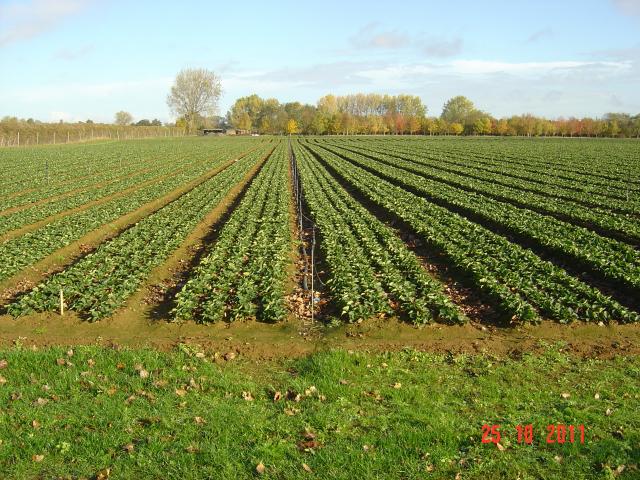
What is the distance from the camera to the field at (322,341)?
596 centimetres

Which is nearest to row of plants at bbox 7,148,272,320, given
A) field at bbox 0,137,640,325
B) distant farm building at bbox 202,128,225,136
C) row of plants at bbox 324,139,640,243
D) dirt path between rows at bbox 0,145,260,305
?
field at bbox 0,137,640,325

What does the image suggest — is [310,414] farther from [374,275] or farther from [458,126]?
[458,126]

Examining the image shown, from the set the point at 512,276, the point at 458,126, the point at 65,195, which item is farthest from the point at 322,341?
the point at 458,126

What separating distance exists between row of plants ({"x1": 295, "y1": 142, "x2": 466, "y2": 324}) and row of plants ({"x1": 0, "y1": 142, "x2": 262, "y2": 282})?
8.56 m

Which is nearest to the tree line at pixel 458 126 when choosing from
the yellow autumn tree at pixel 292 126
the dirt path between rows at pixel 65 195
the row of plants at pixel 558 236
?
the yellow autumn tree at pixel 292 126

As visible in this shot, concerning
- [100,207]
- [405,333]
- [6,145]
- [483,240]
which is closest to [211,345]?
[405,333]

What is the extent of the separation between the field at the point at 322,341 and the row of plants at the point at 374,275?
69mm

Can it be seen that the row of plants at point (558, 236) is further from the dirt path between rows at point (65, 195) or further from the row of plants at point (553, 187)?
the dirt path between rows at point (65, 195)

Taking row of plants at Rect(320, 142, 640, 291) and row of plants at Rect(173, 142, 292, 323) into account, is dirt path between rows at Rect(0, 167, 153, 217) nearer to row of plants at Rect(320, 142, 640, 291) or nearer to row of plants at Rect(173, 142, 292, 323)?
row of plants at Rect(173, 142, 292, 323)

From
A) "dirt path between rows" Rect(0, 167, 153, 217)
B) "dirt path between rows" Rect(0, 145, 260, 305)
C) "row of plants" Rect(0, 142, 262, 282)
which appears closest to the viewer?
"dirt path between rows" Rect(0, 145, 260, 305)

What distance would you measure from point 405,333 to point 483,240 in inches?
289

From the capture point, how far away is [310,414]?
6.84 meters

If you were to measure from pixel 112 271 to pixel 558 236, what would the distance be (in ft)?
45.4

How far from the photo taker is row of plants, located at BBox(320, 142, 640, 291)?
13.6 m
